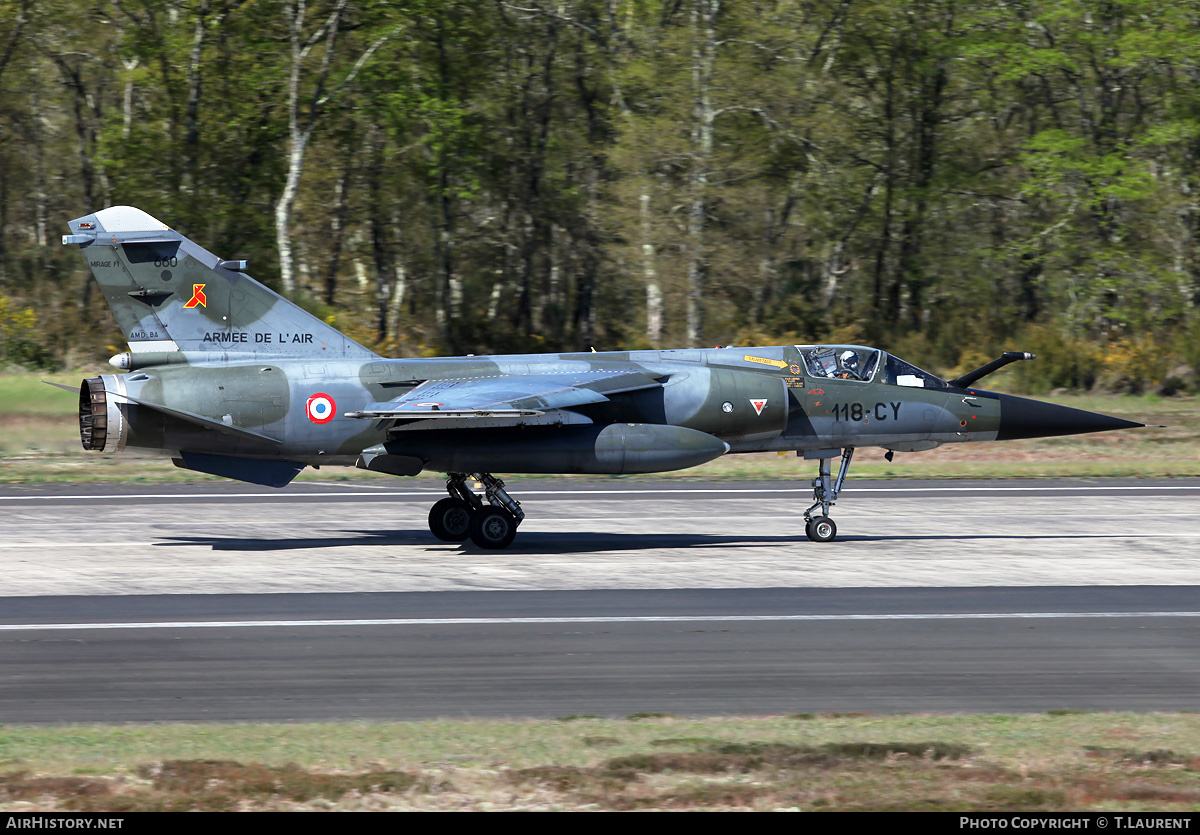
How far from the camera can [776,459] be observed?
3002 centimetres

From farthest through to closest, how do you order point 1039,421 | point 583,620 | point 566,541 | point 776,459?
point 776,459, point 566,541, point 1039,421, point 583,620

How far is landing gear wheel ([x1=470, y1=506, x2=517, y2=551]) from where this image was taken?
16.5 m

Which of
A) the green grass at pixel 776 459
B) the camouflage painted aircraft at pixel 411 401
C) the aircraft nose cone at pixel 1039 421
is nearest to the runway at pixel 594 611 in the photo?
the camouflage painted aircraft at pixel 411 401

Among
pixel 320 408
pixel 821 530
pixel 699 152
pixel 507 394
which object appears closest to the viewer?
pixel 507 394

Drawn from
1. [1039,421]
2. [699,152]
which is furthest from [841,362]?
[699,152]

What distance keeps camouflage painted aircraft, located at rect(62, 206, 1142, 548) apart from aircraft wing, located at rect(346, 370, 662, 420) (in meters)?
0.03

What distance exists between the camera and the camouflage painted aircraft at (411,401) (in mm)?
15836

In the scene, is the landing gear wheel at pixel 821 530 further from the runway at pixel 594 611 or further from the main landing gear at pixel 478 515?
the main landing gear at pixel 478 515

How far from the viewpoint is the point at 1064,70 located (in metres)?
39.5

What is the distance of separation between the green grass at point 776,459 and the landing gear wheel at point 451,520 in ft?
25.9

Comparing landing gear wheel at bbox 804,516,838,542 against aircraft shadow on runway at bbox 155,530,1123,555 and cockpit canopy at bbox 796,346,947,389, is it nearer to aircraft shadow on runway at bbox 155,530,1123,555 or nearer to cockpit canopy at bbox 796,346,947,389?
aircraft shadow on runway at bbox 155,530,1123,555

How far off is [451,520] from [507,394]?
243 centimetres

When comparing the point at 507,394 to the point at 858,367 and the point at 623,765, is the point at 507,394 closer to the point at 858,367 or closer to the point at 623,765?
the point at 858,367

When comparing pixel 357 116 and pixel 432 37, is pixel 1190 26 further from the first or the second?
pixel 357 116
